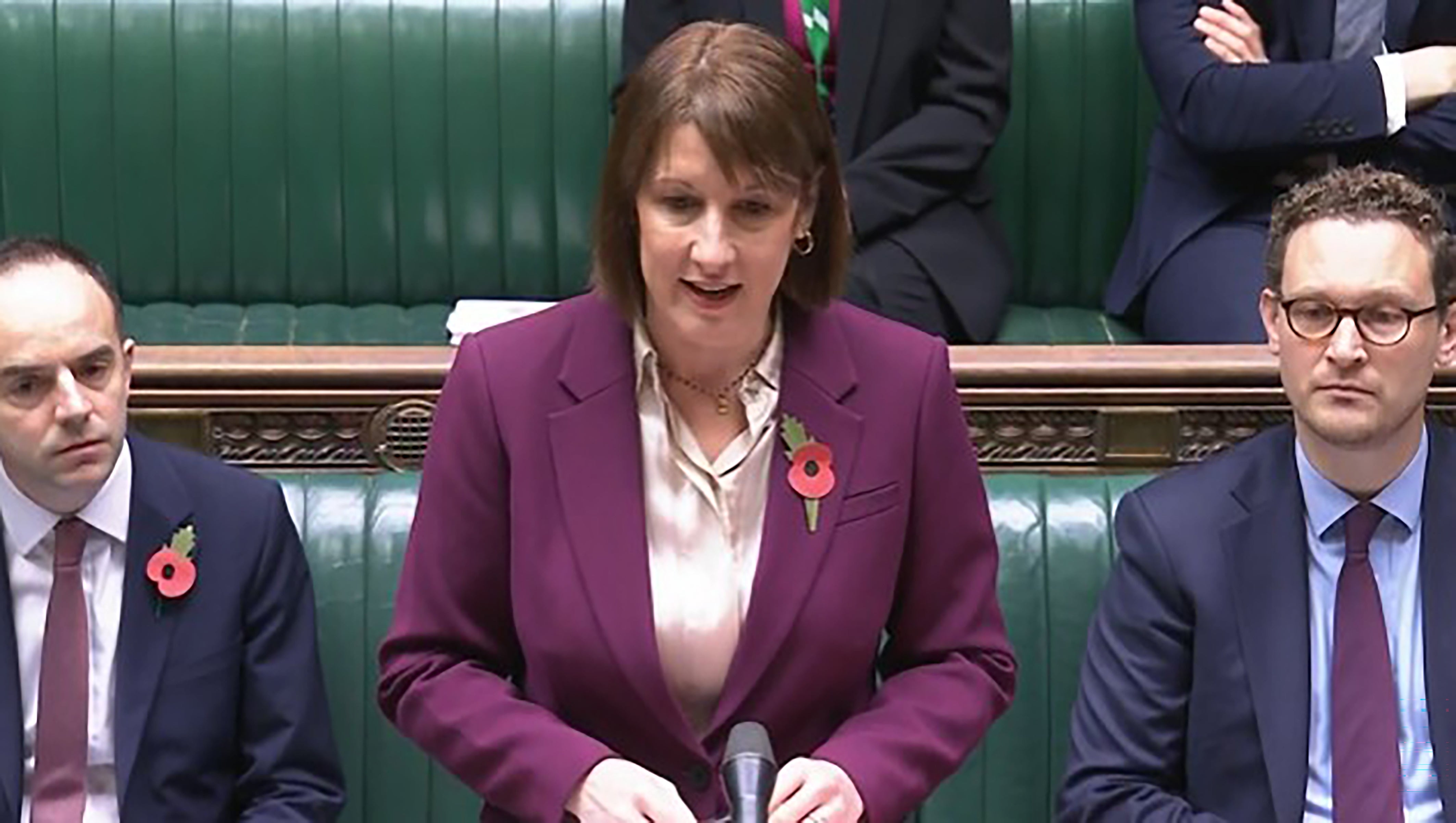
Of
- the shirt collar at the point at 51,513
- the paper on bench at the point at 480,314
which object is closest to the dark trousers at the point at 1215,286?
the paper on bench at the point at 480,314

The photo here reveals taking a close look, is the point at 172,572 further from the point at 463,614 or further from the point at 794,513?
the point at 794,513

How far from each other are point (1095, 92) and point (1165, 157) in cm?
27

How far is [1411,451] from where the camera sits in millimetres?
2062

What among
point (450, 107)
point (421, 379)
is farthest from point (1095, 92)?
point (421, 379)

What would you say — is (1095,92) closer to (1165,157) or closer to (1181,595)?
(1165,157)

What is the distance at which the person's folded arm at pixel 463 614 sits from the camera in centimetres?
188

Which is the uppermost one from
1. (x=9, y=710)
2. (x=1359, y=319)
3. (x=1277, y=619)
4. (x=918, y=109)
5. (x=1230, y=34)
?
(x=1230, y=34)

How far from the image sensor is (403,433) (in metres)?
2.55

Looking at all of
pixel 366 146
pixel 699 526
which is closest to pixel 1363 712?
pixel 699 526

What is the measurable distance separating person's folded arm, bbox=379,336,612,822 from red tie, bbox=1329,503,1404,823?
0.58 metres

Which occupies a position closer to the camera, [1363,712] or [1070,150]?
[1363,712]

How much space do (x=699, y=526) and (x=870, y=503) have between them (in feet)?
0.42

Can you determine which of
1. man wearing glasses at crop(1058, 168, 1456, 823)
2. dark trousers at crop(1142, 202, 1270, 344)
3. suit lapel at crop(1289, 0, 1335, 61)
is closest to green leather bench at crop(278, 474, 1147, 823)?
man wearing glasses at crop(1058, 168, 1456, 823)

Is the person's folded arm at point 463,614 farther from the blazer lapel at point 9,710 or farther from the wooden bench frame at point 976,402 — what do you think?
the wooden bench frame at point 976,402
